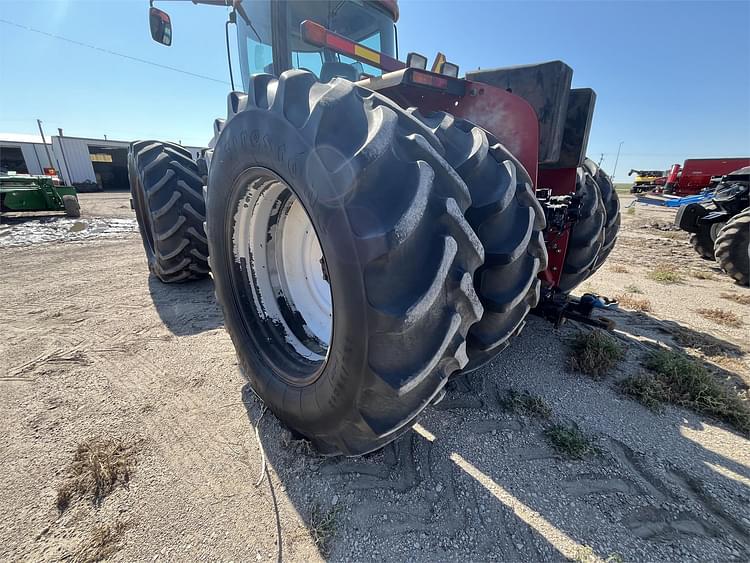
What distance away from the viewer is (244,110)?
1462 millimetres

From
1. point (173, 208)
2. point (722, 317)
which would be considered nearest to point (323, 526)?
point (173, 208)

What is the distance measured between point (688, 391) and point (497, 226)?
1.84m

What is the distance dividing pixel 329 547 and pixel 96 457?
1.17 meters

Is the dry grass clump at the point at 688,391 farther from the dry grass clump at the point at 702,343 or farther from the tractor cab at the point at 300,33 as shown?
the tractor cab at the point at 300,33

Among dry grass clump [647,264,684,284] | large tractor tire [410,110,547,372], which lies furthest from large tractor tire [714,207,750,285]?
large tractor tire [410,110,547,372]

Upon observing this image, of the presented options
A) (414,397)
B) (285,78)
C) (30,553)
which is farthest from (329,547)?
(285,78)

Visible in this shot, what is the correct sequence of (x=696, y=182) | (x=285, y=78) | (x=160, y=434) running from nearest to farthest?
(x=285, y=78) → (x=160, y=434) → (x=696, y=182)

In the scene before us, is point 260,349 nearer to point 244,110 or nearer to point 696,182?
point 244,110

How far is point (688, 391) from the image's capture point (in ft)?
6.95

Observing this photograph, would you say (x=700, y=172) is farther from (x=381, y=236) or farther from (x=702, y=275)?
(x=381, y=236)

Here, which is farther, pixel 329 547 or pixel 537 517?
pixel 537 517

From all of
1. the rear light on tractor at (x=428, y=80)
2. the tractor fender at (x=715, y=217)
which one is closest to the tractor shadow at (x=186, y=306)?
the rear light on tractor at (x=428, y=80)

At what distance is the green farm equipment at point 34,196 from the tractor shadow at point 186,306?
Result: 7792 millimetres

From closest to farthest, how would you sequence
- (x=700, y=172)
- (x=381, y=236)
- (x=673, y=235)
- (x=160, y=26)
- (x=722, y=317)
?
(x=381, y=236) → (x=160, y=26) → (x=722, y=317) → (x=673, y=235) → (x=700, y=172)
